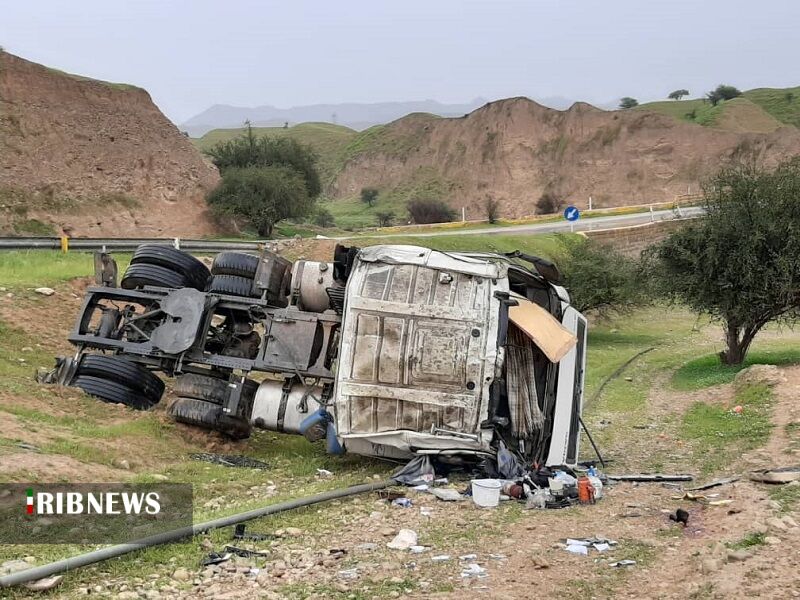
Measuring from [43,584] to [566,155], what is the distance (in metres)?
72.6

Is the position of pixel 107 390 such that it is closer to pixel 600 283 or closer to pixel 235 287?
pixel 235 287

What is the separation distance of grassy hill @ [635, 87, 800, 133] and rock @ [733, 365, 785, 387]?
2741 inches

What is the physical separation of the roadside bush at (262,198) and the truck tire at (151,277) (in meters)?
25.3

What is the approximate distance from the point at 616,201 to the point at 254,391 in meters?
64.6

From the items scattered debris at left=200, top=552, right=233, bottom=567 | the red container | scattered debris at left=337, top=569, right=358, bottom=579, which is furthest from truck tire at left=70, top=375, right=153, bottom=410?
the red container

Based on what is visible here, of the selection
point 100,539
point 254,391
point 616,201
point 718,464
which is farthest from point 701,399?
point 616,201

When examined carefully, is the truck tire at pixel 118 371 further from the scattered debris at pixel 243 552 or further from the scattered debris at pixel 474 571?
the scattered debris at pixel 474 571

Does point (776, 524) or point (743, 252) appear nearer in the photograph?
point (776, 524)

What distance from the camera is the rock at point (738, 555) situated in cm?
524

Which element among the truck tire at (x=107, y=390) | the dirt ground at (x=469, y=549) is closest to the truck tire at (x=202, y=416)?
the dirt ground at (x=469, y=549)

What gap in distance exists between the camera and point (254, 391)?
1003 cm

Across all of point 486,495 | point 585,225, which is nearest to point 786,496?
point 486,495

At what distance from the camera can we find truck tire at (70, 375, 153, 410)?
10250mm

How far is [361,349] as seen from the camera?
8734mm
